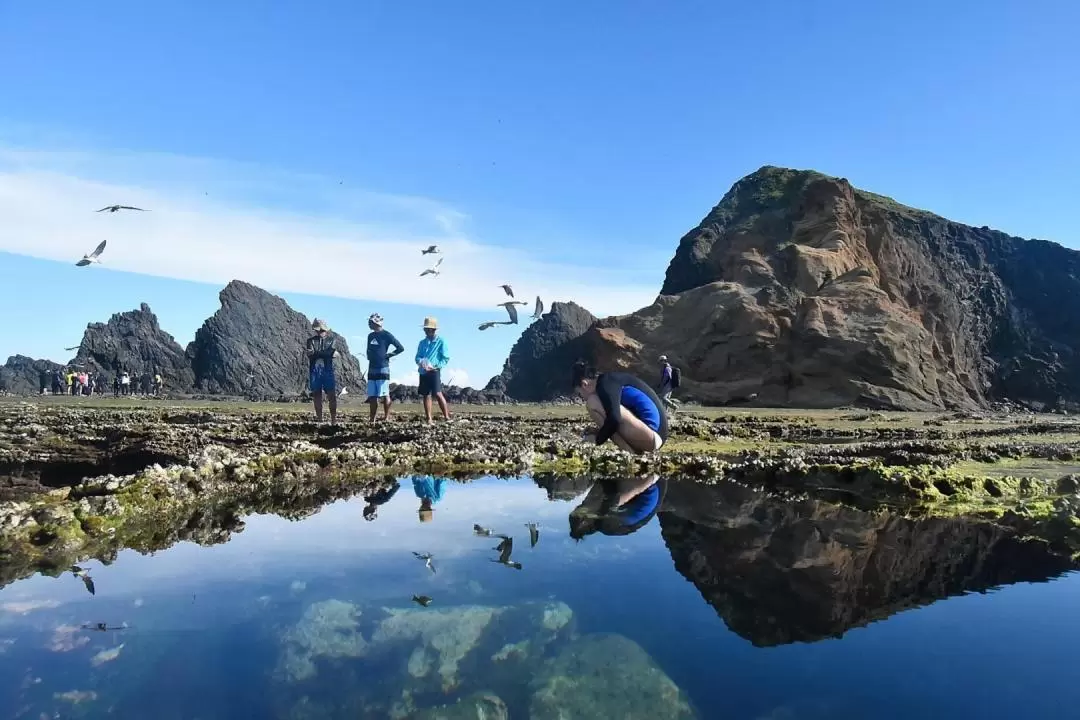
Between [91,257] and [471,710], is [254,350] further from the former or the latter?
[471,710]

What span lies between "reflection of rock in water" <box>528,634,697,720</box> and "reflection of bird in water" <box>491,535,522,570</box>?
149 centimetres

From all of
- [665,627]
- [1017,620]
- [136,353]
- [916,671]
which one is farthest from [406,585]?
[136,353]

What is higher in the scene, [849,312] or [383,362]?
[849,312]

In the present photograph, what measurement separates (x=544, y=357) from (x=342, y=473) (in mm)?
84082

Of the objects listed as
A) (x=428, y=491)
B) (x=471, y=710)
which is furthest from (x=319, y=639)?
Answer: (x=428, y=491)

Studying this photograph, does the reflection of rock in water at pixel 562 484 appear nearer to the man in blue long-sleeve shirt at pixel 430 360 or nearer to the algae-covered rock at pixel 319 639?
the algae-covered rock at pixel 319 639

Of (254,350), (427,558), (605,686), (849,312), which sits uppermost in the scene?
(849,312)

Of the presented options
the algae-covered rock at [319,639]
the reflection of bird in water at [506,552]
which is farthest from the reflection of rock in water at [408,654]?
the reflection of bird in water at [506,552]

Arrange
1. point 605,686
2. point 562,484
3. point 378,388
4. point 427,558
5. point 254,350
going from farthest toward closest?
point 254,350, point 378,388, point 562,484, point 427,558, point 605,686

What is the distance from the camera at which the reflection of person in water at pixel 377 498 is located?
7199mm

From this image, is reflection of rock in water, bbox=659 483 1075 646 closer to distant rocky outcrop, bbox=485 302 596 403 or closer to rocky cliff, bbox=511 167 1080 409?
rocky cliff, bbox=511 167 1080 409

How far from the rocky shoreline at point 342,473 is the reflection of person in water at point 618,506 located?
1.87ft

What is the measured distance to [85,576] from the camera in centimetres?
493

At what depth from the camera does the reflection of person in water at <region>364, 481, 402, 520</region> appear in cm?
720
